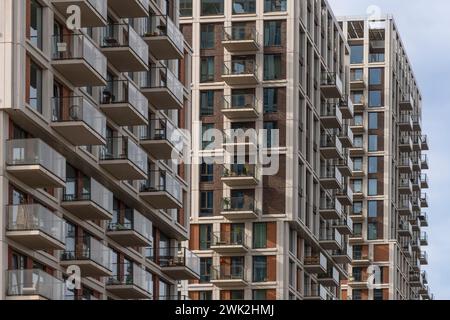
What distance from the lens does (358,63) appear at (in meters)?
151

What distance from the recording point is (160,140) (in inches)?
2726

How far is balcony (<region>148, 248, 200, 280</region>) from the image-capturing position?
240ft

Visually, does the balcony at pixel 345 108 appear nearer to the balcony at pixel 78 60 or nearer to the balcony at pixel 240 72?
the balcony at pixel 240 72

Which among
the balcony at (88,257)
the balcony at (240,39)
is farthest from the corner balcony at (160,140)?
the balcony at (240,39)

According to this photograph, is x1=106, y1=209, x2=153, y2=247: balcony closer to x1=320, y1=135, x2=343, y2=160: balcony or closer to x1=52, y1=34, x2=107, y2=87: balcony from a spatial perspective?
x1=52, y1=34, x2=107, y2=87: balcony

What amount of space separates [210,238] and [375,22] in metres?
56.6

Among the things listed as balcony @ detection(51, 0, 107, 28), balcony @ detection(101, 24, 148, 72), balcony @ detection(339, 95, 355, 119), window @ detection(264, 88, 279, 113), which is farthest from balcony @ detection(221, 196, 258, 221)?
balcony @ detection(51, 0, 107, 28)

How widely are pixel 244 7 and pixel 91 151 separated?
48313 mm

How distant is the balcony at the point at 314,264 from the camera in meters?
108

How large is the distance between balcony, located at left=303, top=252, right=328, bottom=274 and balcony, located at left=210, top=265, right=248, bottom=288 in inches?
283

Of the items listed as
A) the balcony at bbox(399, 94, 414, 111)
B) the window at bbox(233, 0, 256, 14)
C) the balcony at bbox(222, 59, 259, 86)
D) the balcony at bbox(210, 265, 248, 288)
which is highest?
the balcony at bbox(399, 94, 414, 111)

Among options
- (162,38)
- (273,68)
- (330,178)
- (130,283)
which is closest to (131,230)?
(130,283)

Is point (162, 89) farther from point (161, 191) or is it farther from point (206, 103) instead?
point (206, 103)
